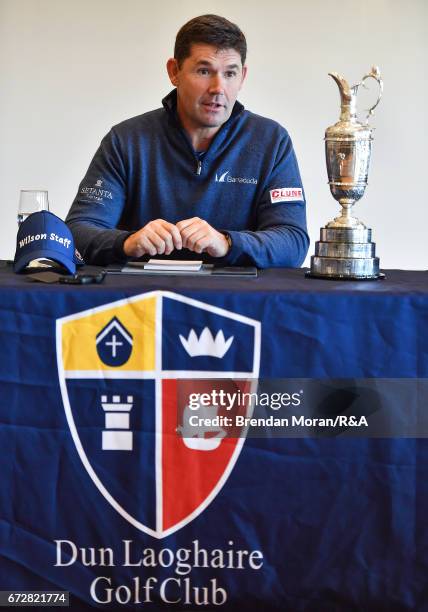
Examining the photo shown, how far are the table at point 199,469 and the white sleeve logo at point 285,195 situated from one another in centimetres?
84

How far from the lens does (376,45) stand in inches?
160

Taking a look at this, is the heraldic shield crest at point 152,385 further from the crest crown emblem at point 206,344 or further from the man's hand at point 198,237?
the man's hand at point 198,237

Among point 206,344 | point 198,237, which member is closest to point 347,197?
point 198,237

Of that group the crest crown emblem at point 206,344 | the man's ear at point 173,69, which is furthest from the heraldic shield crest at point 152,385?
the man's ear at point 173,69

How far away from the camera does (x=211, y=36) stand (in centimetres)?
227

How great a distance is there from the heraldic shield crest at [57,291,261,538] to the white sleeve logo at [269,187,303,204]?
34.2 inches

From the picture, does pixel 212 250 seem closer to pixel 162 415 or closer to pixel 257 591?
pixel 162 415

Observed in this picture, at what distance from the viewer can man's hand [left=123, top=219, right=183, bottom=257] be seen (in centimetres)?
187

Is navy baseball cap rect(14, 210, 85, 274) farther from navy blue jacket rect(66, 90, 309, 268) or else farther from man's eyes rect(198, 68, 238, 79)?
man's eyes rect(198, 68, 238, 79)

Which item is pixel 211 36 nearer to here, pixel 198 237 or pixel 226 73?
pixel 226 73

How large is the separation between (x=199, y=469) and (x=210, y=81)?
1133 mm

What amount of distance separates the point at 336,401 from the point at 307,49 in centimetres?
290

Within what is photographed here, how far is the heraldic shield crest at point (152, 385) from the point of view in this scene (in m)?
1.48

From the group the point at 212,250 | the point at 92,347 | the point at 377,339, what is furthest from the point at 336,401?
the point at 212,250
